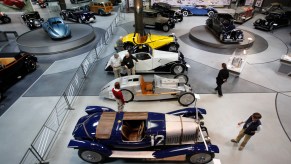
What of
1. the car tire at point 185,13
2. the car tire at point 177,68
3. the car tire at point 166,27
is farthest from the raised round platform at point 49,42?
the car tire at point 185,13

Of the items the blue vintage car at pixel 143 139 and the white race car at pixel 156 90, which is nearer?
the blue vintage car at pixel 143 139

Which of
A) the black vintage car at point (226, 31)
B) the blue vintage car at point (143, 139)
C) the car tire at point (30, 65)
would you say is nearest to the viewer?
the blue vintage car at point (143, 139)

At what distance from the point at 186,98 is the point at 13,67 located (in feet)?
25.1

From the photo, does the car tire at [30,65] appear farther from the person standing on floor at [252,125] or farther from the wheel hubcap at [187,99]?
the person standing on floor at [252,125]

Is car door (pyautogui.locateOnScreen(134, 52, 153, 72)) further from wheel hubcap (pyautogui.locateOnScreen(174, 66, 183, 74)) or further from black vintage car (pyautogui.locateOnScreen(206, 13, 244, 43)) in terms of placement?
black vintage car (pyautogui.locateOnScreen(206, 13, 244, 43))

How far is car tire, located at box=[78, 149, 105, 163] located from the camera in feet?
15.1

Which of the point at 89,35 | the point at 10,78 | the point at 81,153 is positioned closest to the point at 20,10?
the point at 89,35

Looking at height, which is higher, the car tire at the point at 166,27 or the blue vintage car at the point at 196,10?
the blue vintage car at the point at 196,10

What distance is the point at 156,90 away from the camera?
6.59 metres

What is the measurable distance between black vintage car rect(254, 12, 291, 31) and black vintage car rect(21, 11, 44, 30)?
17.6 m

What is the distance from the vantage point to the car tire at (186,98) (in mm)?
6472

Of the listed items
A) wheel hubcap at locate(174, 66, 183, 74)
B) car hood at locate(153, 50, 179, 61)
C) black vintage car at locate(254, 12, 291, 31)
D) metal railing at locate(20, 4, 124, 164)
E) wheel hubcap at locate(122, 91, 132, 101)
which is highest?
black vintage car at locate(254, 12, 291, 31)

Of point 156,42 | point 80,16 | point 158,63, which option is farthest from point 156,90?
point 80,16

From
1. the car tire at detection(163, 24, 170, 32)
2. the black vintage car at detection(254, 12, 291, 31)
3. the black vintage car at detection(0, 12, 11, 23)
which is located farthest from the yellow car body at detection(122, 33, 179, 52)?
the black vintage car at detection(0, 12, 11, 23)
